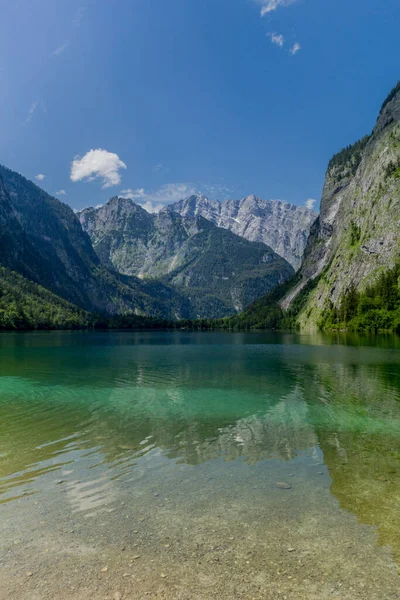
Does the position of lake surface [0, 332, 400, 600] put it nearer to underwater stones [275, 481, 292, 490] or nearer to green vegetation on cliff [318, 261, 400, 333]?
underwater stones [275, 481, 292, 490]

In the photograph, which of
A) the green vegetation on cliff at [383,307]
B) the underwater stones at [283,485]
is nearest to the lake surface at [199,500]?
the underwater stones at [283,485]

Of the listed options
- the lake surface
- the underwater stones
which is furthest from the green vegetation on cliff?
the underwater stones

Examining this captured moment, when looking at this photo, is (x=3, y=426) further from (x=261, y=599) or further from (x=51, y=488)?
(x=261, y=599)

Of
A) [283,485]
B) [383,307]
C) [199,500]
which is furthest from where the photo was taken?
[383,307]

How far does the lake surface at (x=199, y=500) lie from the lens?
9.50 meters

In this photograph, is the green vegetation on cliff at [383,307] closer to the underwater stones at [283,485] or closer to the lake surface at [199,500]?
the lake surface at [199,500]

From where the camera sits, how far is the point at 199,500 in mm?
14250

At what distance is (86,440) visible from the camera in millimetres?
22734

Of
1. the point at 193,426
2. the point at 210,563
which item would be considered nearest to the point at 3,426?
the point at 193,426

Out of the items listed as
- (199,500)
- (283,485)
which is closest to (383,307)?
(283,485)

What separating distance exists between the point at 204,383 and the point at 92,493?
107ft

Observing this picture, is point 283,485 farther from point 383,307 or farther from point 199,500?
point 383,307

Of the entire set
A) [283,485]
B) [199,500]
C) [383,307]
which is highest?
[383,307]

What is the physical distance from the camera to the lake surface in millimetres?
9500
